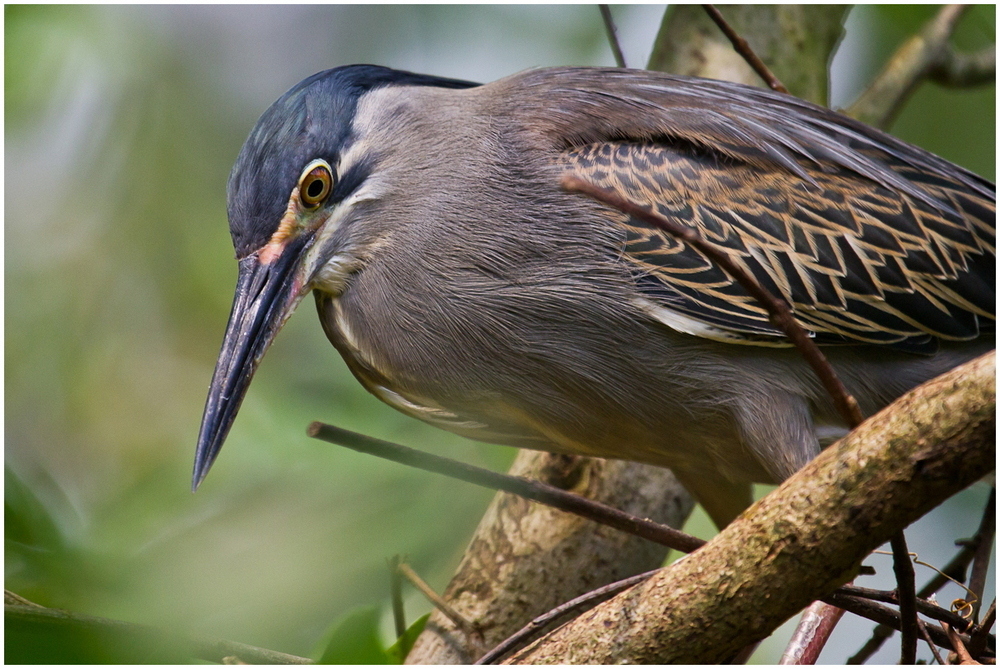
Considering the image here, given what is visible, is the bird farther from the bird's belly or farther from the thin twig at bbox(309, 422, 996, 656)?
the thin twig at bbox(309, 422, 996, 656)

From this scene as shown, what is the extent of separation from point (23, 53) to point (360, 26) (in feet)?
4.62

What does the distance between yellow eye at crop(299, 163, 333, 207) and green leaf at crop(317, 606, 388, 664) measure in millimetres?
915

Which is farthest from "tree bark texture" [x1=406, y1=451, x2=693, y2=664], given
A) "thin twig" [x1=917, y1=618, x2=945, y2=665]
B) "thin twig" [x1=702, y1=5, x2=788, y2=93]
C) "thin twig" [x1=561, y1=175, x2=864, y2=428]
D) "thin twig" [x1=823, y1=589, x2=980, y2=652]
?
"thin twig" [x1=561, y1=175, x2=864, y2=428]

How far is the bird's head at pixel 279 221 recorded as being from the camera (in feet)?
6.57

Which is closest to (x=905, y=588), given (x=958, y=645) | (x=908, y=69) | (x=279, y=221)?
(x=958, y=645)

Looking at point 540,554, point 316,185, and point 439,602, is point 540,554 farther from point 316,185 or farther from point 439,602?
point 316,185

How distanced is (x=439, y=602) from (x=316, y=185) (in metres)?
1.05

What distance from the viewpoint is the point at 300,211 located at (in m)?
2.06


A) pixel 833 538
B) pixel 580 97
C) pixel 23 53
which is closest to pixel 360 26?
pixel 23 53

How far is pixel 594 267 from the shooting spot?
2.02 meters

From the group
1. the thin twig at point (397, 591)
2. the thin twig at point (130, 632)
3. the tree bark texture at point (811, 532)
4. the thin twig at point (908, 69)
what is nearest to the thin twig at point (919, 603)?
the tree bark texture at point (811, 532)

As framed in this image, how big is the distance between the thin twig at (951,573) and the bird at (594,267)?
43 centimetres

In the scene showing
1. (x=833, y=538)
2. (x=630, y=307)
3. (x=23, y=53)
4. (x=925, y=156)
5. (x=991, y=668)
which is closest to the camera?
(x=833, y=538)

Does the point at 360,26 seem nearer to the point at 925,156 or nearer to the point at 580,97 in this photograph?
the point at 580,97
